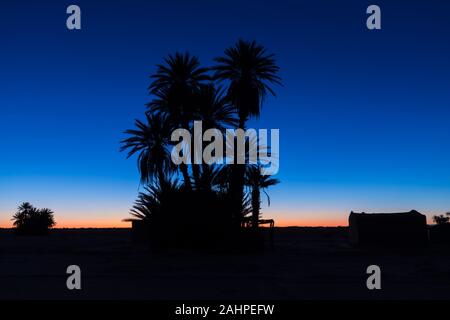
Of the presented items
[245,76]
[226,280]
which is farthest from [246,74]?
[226,280]

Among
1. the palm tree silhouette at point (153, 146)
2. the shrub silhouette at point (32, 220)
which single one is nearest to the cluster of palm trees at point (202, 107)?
the palm tree silhouette at point (153, 146)

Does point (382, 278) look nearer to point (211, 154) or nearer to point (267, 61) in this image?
point (211, 154)

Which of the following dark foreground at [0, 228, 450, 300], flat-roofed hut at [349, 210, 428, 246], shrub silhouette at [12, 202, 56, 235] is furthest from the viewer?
shrub silhouette at [12, 202, 56, 235]

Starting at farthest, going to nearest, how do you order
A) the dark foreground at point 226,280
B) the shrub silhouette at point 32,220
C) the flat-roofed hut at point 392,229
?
1. the shrub silhouette at point 32,220
2. the flat-roofed hut at point 392,229
3. the dark foreground at point 226,280

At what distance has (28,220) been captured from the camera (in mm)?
75188

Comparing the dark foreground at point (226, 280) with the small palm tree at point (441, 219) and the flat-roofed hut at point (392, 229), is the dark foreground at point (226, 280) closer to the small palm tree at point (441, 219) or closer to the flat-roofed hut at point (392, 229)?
the flat-roofed hut at point (392, 229)

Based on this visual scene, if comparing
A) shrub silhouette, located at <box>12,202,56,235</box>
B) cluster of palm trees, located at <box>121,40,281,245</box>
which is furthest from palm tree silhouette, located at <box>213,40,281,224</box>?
shrub silhouette, located at <box>12,202,56,235</box>

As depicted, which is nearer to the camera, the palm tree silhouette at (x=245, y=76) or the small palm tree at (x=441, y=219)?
the palm tree silhouette at (x=245, y=76)

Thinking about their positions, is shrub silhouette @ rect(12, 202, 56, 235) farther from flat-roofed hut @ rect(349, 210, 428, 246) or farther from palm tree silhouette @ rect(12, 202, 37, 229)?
flat-roofed hut @ rect(349, 210, 428, 246)

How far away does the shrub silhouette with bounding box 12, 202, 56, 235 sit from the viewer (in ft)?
245

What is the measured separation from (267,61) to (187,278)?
83.8 feet

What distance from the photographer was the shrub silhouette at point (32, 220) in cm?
7456

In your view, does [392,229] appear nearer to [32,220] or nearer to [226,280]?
[226,280]

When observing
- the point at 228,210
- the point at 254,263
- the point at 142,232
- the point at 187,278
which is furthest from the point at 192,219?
the point at 142,232
